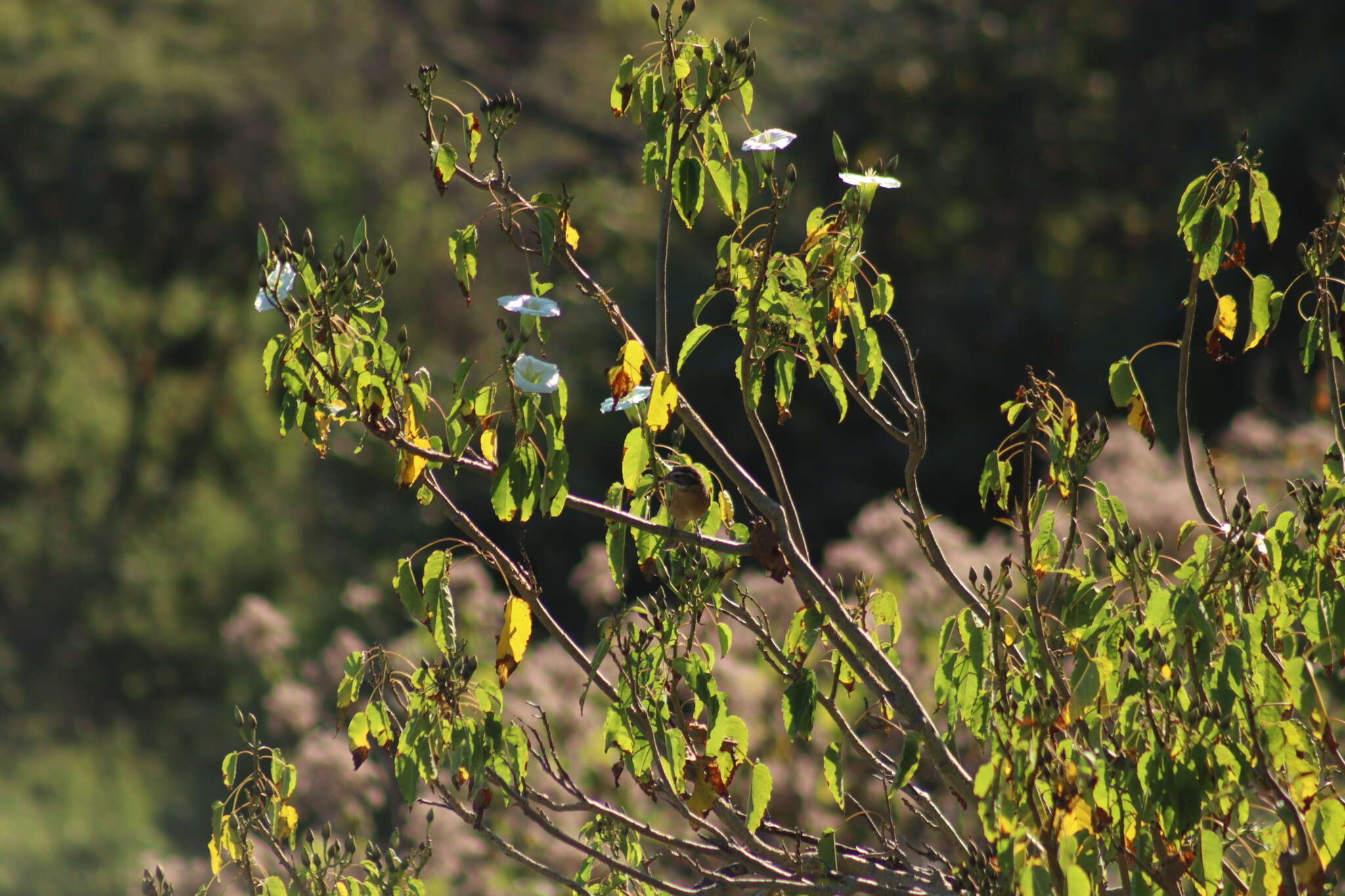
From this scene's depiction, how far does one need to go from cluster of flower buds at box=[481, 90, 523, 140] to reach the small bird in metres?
0.45

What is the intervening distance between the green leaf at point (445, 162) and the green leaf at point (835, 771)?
799 millimetres

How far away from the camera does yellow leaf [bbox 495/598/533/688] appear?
1.55 meters

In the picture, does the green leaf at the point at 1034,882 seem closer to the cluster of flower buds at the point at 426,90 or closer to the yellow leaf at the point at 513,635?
the yellow leaf at the point at 513,635

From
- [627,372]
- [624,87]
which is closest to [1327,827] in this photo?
[627,372]

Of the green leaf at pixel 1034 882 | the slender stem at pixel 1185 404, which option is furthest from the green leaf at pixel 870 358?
the green leaf at pixel 1034 882

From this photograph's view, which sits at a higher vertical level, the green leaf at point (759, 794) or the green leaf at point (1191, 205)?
the green leaf at point (1191, 205)

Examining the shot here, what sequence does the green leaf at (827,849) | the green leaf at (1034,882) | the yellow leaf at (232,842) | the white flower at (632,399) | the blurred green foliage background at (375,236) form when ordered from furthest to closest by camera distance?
the blurred green foliage background at (375,236) < the yellow leaf at (232,842) < the green leaf at (827,849) < the white flower at (632,399) < the green leaf at (1034,882)

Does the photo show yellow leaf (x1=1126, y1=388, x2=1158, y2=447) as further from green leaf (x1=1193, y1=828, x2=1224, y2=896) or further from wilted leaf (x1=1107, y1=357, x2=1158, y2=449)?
green leaf (x1=1193, y1=828, x2=1224, y2=896)

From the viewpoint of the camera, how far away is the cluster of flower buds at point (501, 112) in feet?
5.18

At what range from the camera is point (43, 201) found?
11.3 metres

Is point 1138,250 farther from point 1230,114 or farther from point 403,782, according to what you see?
point 403,782

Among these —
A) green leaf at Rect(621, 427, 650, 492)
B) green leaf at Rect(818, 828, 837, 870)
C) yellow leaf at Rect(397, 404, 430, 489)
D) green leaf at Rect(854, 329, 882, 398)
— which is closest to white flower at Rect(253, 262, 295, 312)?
yellow leaf at Rect(397, 404, 430, 489)

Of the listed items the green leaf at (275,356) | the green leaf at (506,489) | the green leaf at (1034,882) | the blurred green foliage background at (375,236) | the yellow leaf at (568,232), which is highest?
the blurred green foliage background at (375,236)

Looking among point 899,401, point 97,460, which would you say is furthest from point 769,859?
point 97,460
